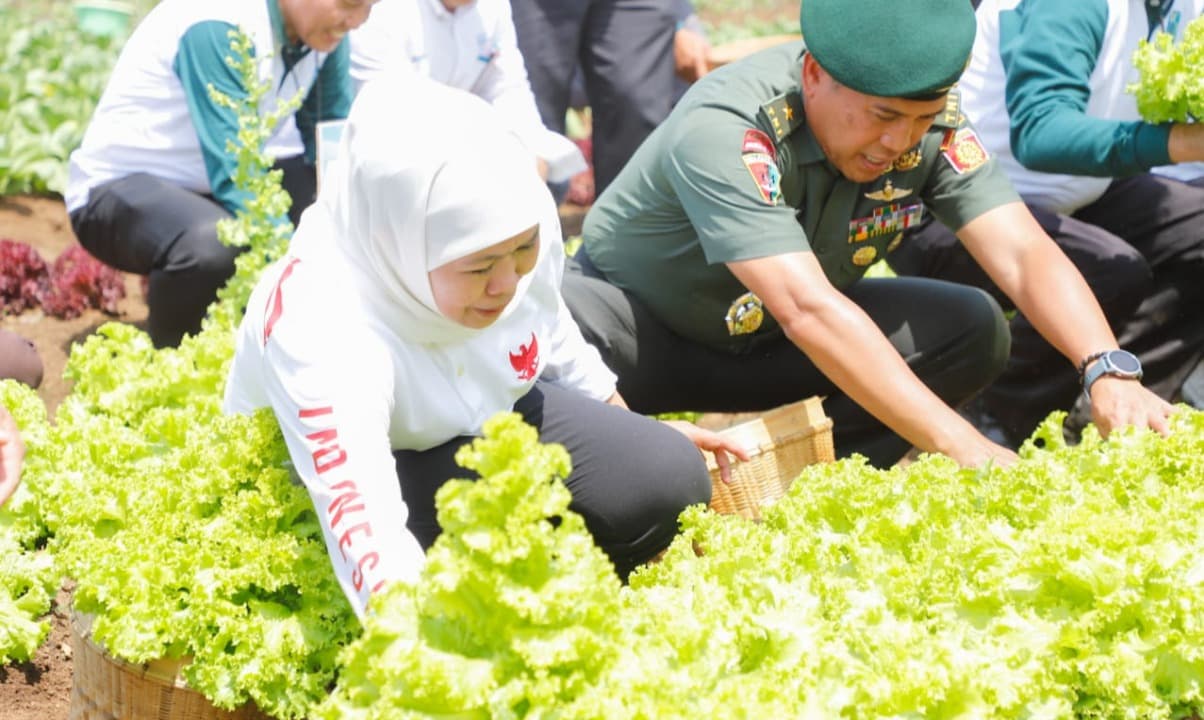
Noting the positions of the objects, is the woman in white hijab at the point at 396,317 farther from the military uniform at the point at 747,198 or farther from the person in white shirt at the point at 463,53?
the person in white shirt at the point at 463,53

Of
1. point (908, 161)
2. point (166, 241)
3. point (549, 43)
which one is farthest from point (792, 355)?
point (549, 43)

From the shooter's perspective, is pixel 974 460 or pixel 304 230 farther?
pixel 974 460

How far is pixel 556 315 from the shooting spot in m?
3.59

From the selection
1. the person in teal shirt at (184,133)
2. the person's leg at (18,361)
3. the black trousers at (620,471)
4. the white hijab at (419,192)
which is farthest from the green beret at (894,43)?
the person's leg at (18,361)

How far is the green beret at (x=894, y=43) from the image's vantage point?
3.70m

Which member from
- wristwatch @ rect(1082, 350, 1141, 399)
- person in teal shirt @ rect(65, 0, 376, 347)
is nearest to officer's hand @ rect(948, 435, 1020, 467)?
wristwatch @ rect(1082, 350, 1141, 399)

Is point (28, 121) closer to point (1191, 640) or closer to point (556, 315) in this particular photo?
point (556, 315)

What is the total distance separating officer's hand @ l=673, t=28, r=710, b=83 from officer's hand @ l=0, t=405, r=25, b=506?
199 inches

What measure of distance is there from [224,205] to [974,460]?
3.02 m

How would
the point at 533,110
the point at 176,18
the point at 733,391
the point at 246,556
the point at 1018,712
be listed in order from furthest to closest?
the point at 533,110, the point at 176,18, the point at 733,391, the point at 246,556, the point at 1018,712

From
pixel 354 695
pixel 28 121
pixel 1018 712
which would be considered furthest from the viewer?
pixel 28 121

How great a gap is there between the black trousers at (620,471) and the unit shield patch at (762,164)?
703 mm

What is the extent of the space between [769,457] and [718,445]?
22 cm

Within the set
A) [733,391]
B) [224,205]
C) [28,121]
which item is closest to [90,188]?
[224,205]
